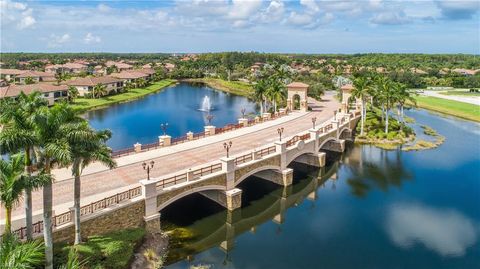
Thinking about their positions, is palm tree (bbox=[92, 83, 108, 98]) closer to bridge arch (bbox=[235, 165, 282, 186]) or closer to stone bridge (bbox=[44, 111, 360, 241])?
stone bridge (bbox=[44, 111, 360, 241])

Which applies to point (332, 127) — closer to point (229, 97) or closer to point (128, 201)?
point (128, 201)

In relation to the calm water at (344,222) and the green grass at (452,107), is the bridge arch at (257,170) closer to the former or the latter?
the calm water at (344,222)

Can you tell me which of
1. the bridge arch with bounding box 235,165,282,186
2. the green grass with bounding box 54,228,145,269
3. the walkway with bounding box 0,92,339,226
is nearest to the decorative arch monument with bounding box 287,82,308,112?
the walkway with bounding box 0,92,339,226

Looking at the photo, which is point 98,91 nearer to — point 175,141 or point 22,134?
point 175,141

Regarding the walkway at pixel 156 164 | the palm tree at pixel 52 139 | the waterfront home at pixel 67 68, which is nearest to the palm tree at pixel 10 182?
the palm tree at pixel 52 139

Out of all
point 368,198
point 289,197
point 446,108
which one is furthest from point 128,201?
point 446,108

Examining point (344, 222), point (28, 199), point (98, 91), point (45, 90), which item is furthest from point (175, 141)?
point (98, 91)
